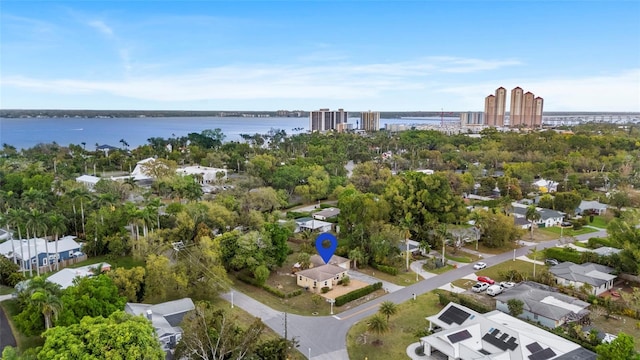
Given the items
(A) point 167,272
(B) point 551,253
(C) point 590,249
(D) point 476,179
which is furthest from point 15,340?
(D) point 476,179

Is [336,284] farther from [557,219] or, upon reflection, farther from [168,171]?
[168,171]

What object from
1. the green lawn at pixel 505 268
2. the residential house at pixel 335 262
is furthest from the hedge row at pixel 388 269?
the green lawn at pixel 505 268

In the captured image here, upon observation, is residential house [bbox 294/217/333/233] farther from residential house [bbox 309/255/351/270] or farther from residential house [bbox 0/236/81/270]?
residential house [bbox 0/236/81/270]

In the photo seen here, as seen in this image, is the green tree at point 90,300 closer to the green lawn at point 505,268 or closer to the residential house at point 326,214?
the green lawn at point 505,268

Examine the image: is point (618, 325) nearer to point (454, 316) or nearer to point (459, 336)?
point (454, 316)

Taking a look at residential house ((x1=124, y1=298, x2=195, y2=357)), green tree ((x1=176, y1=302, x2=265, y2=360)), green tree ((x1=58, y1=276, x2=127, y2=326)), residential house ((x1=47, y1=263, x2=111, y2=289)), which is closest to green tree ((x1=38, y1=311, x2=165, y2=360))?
green tree ((x1=176, y1=302, x2=265, y2=360))

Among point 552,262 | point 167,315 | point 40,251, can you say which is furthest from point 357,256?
point 40,251
